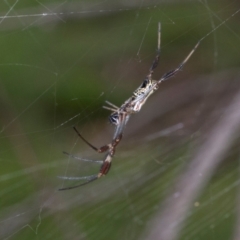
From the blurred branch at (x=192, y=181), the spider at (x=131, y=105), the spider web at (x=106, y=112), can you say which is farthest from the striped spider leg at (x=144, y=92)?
the spider web at (x=106, y=112)

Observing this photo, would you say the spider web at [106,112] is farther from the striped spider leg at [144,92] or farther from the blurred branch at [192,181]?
the striped spider leg at [144,92]

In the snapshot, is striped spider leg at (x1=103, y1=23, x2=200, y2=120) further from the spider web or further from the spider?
the spider web

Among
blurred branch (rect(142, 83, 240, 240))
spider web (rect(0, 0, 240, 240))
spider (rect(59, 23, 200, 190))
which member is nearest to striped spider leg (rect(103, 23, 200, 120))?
spider (rect(59, 23, 200, 190))

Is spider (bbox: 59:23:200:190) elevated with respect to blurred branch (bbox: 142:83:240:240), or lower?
elevated

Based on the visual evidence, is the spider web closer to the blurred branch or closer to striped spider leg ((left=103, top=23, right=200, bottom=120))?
the blurred branch

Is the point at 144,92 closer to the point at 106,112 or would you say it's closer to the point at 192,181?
the point at 192,181

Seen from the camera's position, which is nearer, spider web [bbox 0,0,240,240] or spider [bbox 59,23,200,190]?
spider [bbox 59,23,200,190]

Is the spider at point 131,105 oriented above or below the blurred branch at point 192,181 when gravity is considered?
above
